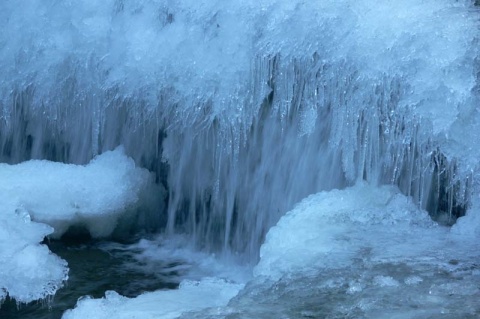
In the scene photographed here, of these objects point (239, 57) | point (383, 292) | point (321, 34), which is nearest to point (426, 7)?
point (321, 34)

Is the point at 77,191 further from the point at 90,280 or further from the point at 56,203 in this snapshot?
the point at 90,280

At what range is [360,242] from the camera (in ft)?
12.5

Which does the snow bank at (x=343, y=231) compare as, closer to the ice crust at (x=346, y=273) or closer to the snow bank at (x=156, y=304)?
the ice crust at (x=346, y=273)

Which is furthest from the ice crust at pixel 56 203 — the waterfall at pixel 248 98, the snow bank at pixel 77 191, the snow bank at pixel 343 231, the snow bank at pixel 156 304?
the snow bank at pixel 343 231

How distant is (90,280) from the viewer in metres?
4.62

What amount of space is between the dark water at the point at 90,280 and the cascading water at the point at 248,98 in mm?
527

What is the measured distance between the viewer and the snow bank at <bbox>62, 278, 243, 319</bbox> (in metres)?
3.39

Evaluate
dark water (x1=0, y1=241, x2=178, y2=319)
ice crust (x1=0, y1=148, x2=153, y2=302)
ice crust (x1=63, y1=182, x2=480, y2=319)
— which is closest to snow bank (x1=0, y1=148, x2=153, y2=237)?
ice crust (x1=0, y1=148, x2=153, y2=302)

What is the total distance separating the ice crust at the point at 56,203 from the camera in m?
4.20

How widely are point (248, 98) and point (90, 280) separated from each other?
4.14 feet

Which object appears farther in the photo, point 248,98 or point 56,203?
point 56,203

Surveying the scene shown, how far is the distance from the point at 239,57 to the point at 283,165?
636mm

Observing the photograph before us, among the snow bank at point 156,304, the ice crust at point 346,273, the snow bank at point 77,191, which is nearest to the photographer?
the ice crust at point 346,273

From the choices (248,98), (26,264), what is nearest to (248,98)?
(248,98)
